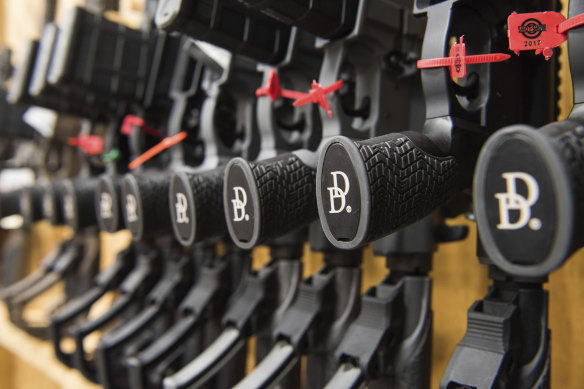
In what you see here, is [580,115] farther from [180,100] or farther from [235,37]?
[180,100]

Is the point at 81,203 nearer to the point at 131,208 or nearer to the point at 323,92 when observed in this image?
the point at 131,208

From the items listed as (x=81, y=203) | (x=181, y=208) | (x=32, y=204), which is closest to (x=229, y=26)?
(x=181, y=208)

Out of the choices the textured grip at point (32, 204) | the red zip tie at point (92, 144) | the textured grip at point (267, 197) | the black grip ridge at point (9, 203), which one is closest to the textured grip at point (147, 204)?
the textured grip at point (267, 197)

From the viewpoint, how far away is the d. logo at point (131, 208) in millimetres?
770

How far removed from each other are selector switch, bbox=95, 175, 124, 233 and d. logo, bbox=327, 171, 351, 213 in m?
0.49

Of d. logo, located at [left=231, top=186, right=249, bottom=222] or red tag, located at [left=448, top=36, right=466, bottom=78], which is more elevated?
red tag, located at [left=448, top=36, right=466, bottom=78]

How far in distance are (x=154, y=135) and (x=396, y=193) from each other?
842mm

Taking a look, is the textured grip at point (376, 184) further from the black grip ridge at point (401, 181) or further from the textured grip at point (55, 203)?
the textured grip at point (55, 203)

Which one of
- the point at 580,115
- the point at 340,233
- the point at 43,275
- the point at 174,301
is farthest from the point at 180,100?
the point at 43,275

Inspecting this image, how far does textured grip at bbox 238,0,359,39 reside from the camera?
0.56 metres

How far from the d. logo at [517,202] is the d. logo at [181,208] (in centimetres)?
41

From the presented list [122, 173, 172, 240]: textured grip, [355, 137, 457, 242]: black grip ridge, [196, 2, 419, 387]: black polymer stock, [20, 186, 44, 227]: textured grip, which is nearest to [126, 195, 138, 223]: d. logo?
[122, 173, 172, 240]: textured grip

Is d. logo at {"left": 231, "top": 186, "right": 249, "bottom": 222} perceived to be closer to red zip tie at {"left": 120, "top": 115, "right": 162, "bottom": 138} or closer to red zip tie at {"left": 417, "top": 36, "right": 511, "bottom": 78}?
red zip tie at {"left": 417, "top": 36, "right": 511, "bottom": 78}

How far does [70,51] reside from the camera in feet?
3.52
